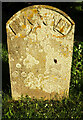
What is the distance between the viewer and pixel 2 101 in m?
2.74

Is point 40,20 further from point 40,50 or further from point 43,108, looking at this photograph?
point 43,108

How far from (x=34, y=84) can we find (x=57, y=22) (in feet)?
3.71

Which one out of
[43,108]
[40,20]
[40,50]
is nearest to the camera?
[40,20]

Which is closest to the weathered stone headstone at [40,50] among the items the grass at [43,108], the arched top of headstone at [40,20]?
the arched top of headstone at [40,20]

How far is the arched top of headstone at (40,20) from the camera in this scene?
222 cm

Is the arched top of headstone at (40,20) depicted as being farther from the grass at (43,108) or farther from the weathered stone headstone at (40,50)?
the grass at (43,108)

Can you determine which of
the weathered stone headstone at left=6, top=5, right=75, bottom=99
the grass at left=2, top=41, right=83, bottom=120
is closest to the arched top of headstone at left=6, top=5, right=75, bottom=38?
the weathered stone headstone at left=6, top=5, right=75, bottom=99

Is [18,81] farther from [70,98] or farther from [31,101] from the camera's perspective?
[70,98]

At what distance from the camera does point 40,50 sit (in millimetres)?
2416

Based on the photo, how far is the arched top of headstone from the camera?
222cm

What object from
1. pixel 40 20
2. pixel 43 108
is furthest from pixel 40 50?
pixel 43 108

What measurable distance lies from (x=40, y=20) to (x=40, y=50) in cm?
47

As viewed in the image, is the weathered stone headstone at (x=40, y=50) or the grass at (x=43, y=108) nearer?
the weathered stone headstone at (x=40, y=50)

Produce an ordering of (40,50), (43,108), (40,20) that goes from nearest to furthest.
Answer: (40,20), (40,50), (43,108)
